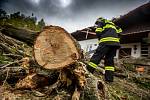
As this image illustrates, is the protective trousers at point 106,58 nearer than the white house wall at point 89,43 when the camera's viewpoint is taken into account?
Yes

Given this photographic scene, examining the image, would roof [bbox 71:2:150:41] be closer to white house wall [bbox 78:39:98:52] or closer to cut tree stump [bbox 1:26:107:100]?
white house wall [bbox 78:39:98:52]

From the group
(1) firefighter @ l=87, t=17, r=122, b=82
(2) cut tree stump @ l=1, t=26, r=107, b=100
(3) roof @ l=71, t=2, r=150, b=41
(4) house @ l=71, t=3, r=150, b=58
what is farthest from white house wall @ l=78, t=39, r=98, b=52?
(2) cut tree stump @ l=1, t=26, r=107, b=100

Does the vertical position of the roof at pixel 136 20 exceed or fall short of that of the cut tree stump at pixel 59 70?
it exceeds it

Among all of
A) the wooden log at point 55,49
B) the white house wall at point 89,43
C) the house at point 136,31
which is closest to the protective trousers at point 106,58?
the wooden log at point 55,49

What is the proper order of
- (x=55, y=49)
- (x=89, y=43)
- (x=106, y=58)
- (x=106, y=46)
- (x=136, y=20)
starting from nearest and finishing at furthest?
(x=55, y=49) < (x=106, y=46) < (x=106, y=58) < (x=136, y=20) < (x=89, y=43)

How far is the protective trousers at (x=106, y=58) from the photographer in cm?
499

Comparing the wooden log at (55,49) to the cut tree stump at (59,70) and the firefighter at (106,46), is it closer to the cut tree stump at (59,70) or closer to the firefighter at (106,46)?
the cut tree stump at (59,70)

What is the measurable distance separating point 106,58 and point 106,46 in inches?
16.7

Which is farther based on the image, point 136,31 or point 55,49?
point 136,31

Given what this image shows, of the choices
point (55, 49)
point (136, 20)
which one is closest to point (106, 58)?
point (55, 49)

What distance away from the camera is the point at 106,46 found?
16.8 ft

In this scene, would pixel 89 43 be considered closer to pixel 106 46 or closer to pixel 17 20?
pixel 17 20

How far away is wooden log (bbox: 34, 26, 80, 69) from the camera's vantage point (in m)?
3.51

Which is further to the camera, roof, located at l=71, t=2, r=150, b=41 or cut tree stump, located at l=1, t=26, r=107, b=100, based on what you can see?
roof, located at l=71, t=2, r=150, b=41
